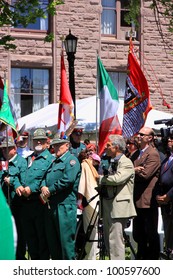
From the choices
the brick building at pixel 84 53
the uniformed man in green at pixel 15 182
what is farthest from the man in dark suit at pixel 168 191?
the brick building at pixel 84 53

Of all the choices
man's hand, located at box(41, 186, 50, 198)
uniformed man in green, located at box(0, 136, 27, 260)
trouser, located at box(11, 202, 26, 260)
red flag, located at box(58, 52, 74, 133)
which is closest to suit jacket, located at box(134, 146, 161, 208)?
man's hand, located at box(41, 186, 50, 198)

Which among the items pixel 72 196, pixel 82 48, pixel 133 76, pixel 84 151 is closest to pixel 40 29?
pixel 82 48

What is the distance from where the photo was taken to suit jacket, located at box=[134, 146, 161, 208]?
11367 millimetres

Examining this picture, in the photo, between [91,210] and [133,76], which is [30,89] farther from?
[91,210]

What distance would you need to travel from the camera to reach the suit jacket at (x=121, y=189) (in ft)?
35.0

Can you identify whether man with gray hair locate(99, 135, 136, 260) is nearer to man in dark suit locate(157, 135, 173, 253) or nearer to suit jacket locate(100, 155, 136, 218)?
suit jacket locate(100, 155, 136, 218)

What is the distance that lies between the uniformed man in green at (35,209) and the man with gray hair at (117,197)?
1.16 m

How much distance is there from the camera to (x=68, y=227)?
11.2 meters

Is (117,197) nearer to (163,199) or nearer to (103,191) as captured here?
(103,191)

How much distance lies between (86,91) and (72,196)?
600 inches

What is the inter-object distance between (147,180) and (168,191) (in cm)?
42

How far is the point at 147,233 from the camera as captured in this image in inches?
448

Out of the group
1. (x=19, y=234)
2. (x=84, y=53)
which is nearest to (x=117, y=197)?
(x=19, y=234)

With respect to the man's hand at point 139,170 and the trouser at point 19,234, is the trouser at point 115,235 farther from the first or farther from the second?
the trouser at point 19,234
